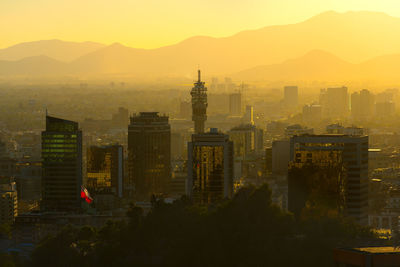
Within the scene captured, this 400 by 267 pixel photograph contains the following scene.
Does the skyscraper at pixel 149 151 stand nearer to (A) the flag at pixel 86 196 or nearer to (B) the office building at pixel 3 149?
(A) the flag at pixel 86 196

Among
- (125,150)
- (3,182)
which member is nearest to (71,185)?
(3,182)

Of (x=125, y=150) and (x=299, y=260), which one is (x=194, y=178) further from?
(x=299, y=260)

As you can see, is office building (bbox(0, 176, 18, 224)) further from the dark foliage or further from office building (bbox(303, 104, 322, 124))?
office building (bbox(303, 104, 322, 124))

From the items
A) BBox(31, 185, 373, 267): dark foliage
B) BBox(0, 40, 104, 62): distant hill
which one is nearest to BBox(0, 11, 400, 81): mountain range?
BBox(0, 40, 104, 62): distant hill

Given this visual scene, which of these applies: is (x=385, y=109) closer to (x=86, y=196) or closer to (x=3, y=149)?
(x=3, y=149)

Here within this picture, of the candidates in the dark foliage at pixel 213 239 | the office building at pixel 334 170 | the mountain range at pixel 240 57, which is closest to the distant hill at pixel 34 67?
the mountain range at pixel 240 57

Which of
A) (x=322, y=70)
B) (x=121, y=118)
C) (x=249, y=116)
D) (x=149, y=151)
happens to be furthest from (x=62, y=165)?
(x=249, y=116)
